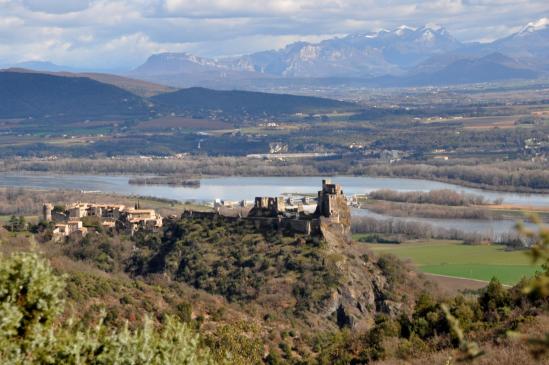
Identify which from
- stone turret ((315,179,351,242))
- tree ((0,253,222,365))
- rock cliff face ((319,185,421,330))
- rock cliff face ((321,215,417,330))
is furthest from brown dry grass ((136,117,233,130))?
tree ((0,253,222,365))

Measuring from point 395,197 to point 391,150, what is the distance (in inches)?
1978

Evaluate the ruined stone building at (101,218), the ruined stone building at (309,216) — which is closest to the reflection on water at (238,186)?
the ruined stone building at (101,218)

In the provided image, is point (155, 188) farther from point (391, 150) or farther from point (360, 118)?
point (360, 118)

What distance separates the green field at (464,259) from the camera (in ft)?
148

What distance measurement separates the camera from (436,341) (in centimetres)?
2181

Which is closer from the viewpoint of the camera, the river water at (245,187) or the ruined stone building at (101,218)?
the ruined stone building at (101,218)

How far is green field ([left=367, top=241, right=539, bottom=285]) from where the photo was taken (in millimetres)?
45094

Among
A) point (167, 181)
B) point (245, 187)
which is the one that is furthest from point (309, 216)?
point (167, 181)

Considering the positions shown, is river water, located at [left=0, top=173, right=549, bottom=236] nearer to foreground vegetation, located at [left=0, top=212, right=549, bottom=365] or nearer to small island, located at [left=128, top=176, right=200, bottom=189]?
small island, located at [left=128, top=176, right=200, bottom=189]

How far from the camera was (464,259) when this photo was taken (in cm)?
5053

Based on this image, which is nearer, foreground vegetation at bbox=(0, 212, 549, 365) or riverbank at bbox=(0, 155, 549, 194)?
foreground vegetation at bbox=(0, 212, 549, 365)

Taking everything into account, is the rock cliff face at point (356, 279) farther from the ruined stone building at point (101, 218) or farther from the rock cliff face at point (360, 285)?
the ruined stone building at point (101, 218)

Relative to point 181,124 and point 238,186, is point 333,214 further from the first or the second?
point 181,124

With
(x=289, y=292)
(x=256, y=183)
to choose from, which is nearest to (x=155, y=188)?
(x=256, y=183)
